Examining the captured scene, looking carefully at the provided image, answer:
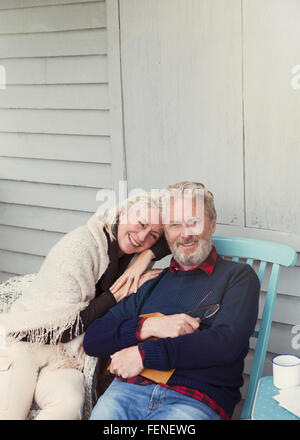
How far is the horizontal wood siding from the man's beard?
3.52ft

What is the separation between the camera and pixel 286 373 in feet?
6.89

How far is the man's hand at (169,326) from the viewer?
7.37 feet

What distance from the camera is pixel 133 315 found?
248cm

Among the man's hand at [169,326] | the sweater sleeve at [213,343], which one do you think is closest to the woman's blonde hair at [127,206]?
the man's hand at [169,326]

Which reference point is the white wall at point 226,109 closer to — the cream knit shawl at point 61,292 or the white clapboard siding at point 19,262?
the cream knit shawl at point 61,292

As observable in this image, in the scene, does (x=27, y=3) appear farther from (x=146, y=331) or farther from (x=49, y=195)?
(x=146, y=331)

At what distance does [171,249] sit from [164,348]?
420mm

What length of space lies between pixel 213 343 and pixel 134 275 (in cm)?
51

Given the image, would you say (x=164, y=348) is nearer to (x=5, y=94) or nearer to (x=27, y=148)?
(x=27, y=148)

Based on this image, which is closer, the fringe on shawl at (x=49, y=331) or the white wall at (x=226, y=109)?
the fringe on shawl at (x=49, y=331)

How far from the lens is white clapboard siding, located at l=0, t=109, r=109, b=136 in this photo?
3.34 m

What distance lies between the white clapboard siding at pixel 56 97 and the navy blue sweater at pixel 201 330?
1.21 meters

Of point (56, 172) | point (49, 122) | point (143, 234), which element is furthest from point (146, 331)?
point (49, 122)
